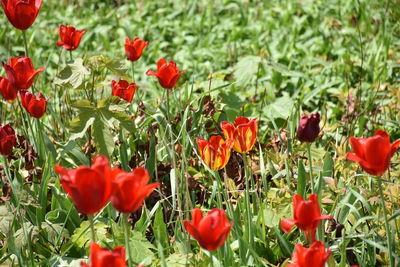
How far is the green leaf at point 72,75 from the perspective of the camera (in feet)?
7.82

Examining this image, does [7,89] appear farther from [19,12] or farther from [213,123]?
[213,123]

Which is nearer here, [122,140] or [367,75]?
[122,140]

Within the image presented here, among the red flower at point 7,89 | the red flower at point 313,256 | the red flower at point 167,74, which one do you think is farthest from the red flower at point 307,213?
the red flower at point 7,89

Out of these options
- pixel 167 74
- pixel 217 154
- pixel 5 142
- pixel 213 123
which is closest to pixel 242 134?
pixel 217 154

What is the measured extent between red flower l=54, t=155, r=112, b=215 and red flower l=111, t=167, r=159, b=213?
3cm

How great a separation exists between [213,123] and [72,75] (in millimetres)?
747

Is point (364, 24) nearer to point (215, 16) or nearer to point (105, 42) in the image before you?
point (215, 16)

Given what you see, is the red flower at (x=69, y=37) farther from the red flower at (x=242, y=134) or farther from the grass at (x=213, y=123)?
the red flower at (x=242, y=134)

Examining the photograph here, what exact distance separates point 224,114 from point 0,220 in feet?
4.05

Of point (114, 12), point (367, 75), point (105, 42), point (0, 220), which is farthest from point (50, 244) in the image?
point (114, 12)

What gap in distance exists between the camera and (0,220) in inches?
83.5

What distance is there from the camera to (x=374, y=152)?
62.1 inches

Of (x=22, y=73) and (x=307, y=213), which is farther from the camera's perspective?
(x=22, y=73)

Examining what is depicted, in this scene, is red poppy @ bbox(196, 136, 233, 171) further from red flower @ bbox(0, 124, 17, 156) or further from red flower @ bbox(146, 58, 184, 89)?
red flower @ bbox(0, 124, 17, 156)
